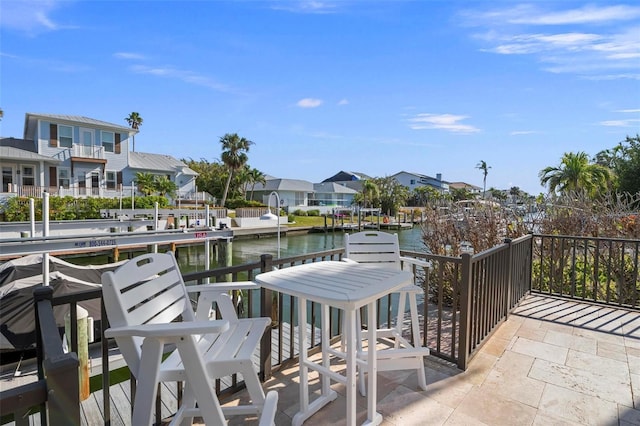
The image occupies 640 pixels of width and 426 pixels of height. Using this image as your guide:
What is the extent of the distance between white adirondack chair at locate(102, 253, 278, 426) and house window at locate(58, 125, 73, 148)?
22.2 metres

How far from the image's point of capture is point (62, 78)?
9352 millimetres

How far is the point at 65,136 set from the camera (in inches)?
762

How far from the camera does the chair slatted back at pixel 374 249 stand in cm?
281

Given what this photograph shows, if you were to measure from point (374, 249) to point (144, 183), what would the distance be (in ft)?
71.5

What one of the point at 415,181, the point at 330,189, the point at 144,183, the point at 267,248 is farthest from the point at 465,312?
the point at 415,181

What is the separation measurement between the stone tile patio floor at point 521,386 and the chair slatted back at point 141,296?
86 centimetres

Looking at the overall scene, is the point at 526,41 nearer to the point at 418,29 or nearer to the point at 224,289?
the point at 418,29

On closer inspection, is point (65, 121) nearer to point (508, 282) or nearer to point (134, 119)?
point (134, 119)

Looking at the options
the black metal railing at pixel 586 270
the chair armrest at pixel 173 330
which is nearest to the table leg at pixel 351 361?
the chair armrest at pixel 173 330

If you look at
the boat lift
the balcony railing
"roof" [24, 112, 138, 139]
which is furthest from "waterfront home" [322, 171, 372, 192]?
the boat lift

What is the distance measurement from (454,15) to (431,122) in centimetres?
989

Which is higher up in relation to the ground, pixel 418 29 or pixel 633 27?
pixel 418 29

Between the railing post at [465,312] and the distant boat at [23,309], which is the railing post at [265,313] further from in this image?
the distant boat at [23,309]

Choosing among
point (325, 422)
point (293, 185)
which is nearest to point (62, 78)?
point (325, 422)
